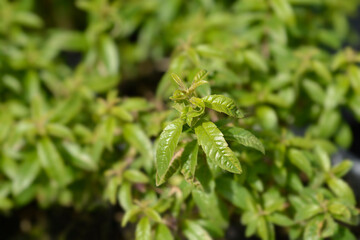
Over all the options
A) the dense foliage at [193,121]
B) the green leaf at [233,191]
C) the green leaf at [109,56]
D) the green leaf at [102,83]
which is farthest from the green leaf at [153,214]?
the green leaf at [109,56]

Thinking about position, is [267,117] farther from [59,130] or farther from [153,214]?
[59,130]

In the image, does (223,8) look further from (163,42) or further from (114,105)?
(114,105)

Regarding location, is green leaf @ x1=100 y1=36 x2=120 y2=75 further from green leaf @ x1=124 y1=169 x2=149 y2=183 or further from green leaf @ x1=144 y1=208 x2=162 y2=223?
green leaf @ x1=144 y1=208 x2=162 y2=223

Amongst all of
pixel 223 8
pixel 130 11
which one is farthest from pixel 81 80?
pixel 223 8

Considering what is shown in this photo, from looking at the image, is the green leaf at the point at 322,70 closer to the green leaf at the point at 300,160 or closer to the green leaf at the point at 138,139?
the green leaf at the point at 300,160

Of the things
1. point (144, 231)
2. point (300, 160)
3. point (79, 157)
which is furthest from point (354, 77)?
point (79, 157)

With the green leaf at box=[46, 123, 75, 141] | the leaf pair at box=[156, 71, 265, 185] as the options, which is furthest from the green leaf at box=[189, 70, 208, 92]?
the green leaf at box=[46, 123, 75, 141]
